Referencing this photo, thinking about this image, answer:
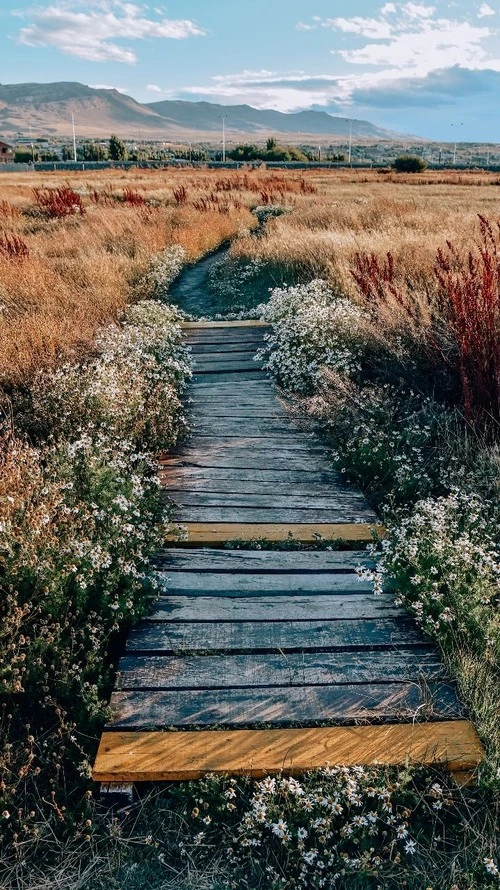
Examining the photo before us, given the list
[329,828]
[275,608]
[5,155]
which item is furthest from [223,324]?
[5,155]

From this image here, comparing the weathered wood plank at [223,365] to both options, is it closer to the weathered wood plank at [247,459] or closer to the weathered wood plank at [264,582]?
the weathered wood plank at [247,459]

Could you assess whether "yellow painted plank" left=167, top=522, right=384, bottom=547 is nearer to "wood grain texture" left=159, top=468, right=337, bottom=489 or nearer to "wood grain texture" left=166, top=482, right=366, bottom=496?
"wood grain texture" left=166, top=482, right=366, bottom=496

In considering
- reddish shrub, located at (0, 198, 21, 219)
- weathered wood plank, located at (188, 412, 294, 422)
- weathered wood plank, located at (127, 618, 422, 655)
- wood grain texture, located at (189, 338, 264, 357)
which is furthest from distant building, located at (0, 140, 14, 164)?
weathered wood plank, located at (127, 618, 422, 655)

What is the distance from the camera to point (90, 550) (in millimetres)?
3523

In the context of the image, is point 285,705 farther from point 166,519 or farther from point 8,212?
point 8,212

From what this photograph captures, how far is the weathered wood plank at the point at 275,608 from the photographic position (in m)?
3.52

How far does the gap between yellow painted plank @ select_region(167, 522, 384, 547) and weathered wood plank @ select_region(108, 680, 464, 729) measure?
4.29 ft

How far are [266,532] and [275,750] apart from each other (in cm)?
178

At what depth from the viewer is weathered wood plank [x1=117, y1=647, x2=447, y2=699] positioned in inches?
121

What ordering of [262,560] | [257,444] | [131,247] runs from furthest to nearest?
[131,247] → [257,444] → [262,560]

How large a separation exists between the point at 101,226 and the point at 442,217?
7.74 m

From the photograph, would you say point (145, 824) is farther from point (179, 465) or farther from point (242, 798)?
point (179, 465)

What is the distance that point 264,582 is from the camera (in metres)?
3.84

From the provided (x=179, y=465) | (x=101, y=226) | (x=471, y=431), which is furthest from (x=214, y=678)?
(x=101, y=226)
